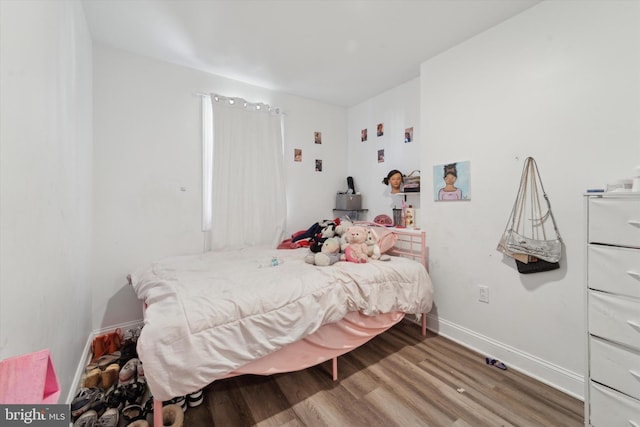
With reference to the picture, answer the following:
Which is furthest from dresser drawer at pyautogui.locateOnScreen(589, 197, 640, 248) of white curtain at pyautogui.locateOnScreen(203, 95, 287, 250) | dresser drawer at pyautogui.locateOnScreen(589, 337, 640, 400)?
white curtain at pyautogui.locateOnScreen(203, 95, 287, 250)

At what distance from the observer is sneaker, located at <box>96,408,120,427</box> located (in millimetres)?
1312

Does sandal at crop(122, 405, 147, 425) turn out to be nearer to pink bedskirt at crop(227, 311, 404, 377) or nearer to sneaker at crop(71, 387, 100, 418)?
sneaker at crop(71, 387, 100, 418)

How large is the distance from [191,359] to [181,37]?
7.96ft

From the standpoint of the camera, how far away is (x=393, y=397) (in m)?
1.61

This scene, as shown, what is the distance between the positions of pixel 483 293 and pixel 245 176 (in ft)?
8.41

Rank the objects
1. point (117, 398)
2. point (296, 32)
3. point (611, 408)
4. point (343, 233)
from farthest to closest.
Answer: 1. point (343, 233)
2. point (296, 32)
3. point (117, 398)
4. point (611, 408)

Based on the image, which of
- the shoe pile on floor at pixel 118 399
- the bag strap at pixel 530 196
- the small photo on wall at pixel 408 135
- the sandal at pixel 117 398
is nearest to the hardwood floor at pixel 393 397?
the shoe pile on floor at pixel 118 399

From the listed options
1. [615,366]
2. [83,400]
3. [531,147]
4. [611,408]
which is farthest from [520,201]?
[83,400]

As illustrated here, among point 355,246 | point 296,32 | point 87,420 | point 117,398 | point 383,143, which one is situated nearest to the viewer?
point 87,420

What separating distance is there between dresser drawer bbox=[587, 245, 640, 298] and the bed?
1.10 meters

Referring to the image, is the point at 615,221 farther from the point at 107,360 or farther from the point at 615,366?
the point at 107,360

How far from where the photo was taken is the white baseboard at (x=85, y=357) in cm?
154

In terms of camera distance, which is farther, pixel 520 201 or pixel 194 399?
pixel 520 201

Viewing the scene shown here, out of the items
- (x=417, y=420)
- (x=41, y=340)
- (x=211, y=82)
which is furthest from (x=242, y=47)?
(x=417, y=420)
